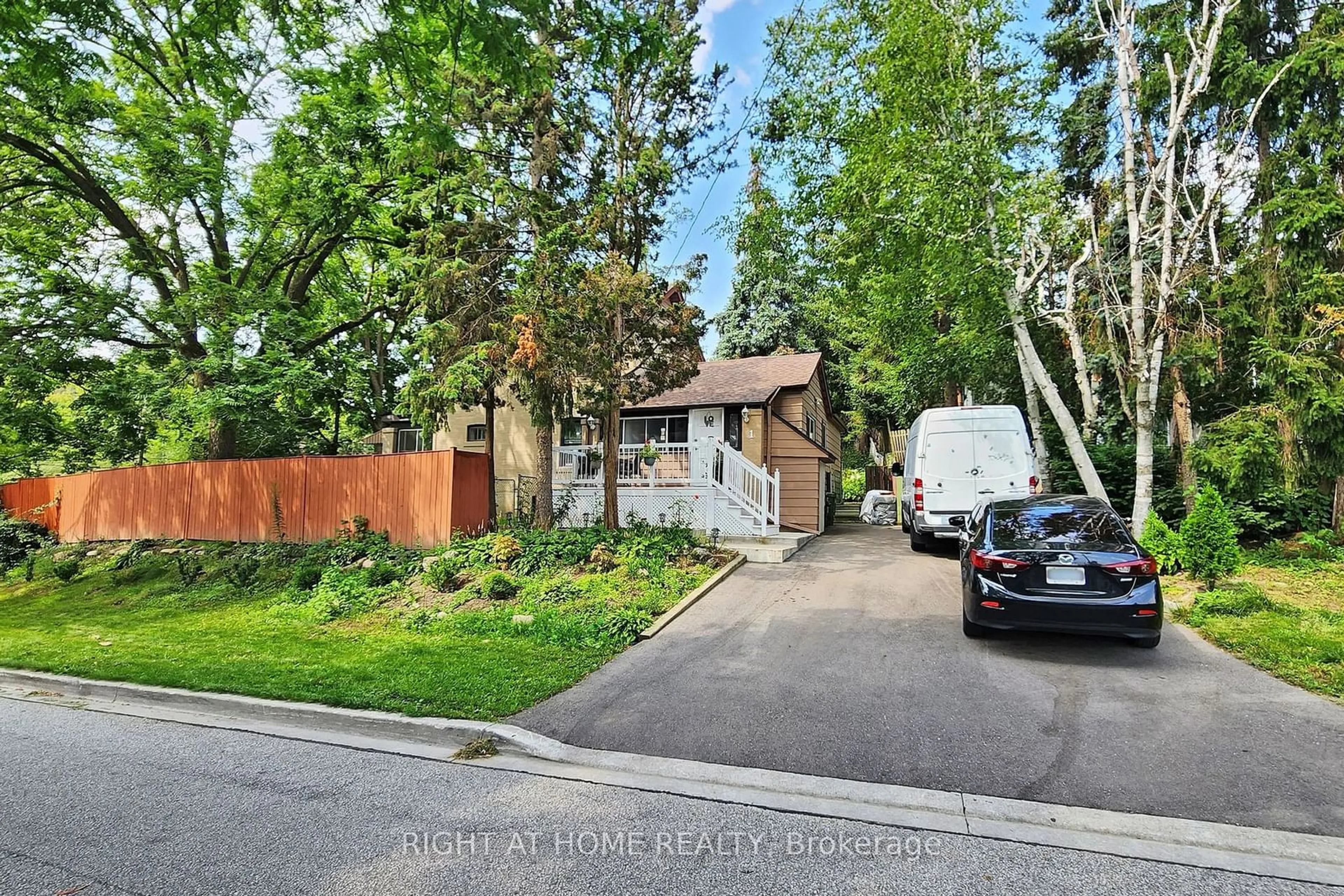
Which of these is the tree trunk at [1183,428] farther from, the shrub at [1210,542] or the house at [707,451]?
the house at [707,451]

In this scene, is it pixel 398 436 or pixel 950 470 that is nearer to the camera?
pixel 950 470

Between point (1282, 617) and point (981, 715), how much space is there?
4670 mm

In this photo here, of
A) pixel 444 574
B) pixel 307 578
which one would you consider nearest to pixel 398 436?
pixel 307 578

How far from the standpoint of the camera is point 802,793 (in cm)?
341

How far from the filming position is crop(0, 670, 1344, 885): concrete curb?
2.79 metres

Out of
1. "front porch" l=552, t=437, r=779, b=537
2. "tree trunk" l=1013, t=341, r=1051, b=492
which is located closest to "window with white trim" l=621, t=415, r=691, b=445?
"front porch" l=552, t=437, r=779, b=537

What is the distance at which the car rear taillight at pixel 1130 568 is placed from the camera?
527cm

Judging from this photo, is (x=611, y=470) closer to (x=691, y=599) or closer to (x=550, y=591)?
(x=550, y=591)

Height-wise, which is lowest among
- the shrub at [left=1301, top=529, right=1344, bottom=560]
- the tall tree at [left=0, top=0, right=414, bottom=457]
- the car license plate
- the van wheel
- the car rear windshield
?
the van wheel

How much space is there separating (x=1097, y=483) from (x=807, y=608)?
7.12m

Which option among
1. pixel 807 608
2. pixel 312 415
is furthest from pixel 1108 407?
pixel 312 415

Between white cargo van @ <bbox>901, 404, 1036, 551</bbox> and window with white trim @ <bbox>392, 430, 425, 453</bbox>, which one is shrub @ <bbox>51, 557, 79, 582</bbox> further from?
white cargo van @ <bbox>901, 404, 1036, 551</bbox>

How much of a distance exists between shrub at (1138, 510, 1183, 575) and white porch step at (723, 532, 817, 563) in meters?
5.28

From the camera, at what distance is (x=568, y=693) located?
5.02 m
